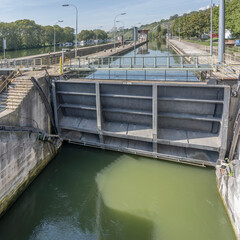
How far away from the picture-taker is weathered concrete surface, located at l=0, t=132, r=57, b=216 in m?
8.99

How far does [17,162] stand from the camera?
9.84 meters

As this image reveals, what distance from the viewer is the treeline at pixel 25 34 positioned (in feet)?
224

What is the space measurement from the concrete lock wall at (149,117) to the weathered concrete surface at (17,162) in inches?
129

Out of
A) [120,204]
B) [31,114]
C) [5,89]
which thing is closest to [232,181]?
[120,204]

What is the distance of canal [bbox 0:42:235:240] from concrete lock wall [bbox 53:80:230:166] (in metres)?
1.08

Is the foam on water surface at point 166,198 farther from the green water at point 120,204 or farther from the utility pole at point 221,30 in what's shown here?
the utility pole at point 221,30

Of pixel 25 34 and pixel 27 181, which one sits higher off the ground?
pixel 25 34

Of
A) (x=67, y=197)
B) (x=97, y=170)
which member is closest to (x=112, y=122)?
(x=97, y=170)

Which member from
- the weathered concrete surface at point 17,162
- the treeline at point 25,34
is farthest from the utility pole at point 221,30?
the treeline at point 25,34

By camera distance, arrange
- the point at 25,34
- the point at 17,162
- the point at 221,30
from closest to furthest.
Answer: the point at 17,162, the point at 221,30, the point at 25,34

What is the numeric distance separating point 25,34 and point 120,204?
271ft

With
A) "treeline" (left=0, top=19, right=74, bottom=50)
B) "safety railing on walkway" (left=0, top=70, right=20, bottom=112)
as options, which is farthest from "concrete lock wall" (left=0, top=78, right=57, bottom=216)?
"treeline" (left=0, top=19, right=74, bottom=50)

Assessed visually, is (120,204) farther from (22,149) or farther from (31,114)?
(31,114)

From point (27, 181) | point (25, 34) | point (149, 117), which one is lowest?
point (27, 181)
